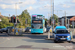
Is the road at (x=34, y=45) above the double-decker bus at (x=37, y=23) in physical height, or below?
below

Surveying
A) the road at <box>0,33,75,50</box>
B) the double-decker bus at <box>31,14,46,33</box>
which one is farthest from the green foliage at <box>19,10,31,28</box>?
the road at <box>0,33,75,50</box>

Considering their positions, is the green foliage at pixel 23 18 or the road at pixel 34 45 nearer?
the road at pixel 34 45

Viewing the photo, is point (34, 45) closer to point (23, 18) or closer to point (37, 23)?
point (37, 23)

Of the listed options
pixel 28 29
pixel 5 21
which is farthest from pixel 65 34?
pixel 5 21

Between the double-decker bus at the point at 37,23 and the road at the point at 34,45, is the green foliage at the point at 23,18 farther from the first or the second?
the road at the point at 34,45

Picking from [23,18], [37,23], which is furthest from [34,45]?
[23,18]

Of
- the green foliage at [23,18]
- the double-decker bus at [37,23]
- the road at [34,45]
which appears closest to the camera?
the road at [34,45]

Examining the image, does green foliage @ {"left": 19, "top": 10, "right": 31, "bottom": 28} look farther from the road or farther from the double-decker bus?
the road

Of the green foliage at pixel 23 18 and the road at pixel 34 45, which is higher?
the green foliage at pixel 23 18

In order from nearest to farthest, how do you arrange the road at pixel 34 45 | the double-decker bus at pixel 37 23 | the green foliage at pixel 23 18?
the road at pixel 34 45, the double-decker bus at pixel 37 23, the green foliage at pixel 23 18

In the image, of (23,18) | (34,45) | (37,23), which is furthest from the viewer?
(23,18)

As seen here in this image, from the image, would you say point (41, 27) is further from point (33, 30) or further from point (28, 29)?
point (28, 29)

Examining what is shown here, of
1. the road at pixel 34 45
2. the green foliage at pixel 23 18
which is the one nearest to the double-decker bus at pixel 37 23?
the road at pixel 34 45

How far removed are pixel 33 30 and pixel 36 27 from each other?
1.06m
